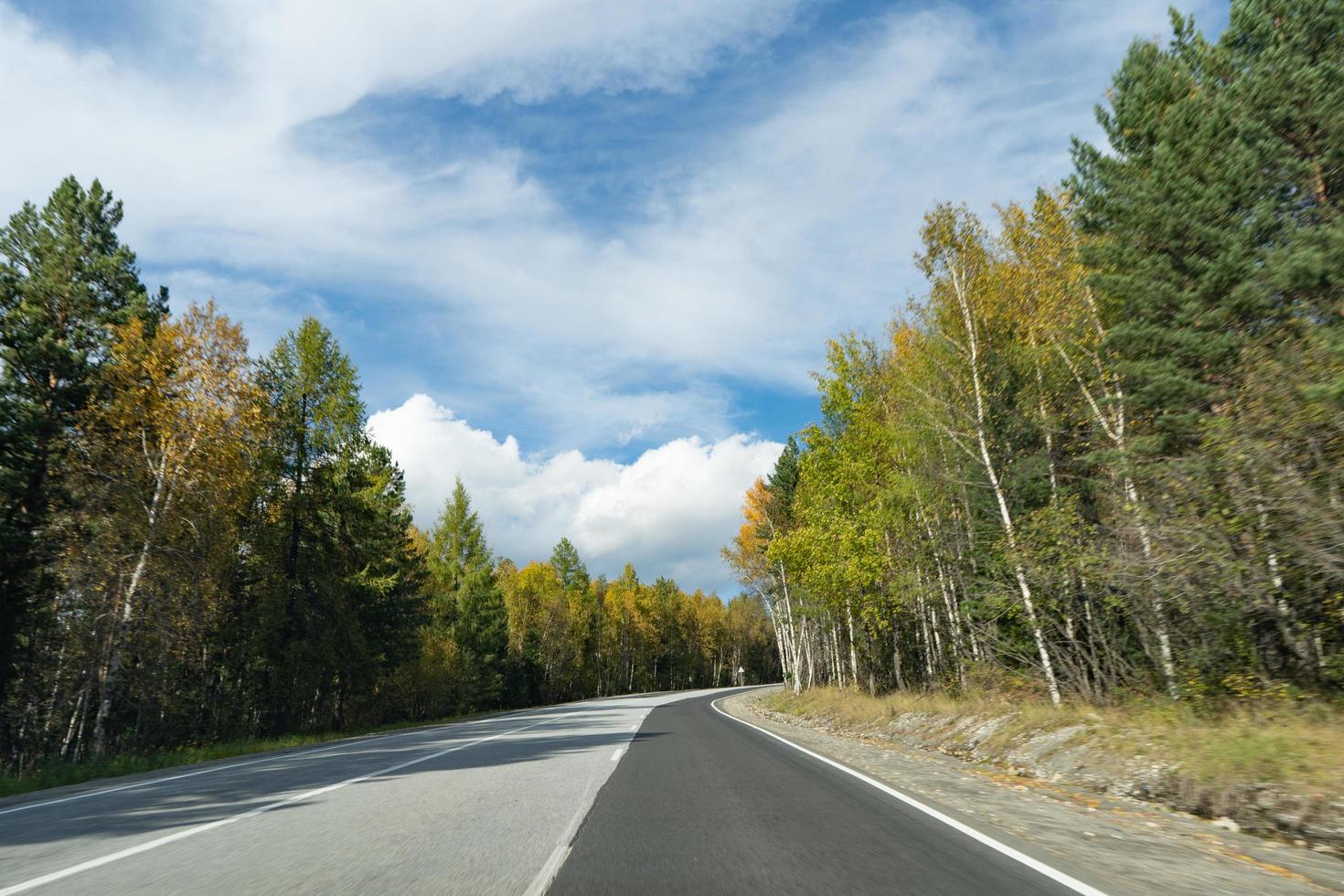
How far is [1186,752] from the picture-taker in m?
9.42

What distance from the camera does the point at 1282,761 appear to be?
7.97 meters

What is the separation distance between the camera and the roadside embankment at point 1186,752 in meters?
7.29

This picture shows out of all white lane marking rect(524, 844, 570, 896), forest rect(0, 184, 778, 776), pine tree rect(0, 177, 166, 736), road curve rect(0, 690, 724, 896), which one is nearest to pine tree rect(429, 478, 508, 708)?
forest rect(0, 184, 778, 776)

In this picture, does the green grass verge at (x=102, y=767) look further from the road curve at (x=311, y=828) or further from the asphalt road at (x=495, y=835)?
the asphalt road at (x=495, y=835)

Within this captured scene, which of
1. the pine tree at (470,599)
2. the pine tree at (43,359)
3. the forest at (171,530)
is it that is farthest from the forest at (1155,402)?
the pine tree at (470,599)

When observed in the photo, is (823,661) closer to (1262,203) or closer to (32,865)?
(1262,203)

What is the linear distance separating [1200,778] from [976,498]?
40.9ft

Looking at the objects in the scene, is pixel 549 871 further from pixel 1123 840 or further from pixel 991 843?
pixel 1123 840

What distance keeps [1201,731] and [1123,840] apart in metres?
5.03

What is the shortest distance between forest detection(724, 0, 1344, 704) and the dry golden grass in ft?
2.65

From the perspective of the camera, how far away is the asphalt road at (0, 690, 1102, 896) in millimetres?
4895

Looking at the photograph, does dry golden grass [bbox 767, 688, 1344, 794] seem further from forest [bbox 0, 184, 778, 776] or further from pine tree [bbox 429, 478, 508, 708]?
pine tree [bbox 429, 478, 508, 708]

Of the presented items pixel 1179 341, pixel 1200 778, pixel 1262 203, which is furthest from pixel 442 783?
pixel 1262 203

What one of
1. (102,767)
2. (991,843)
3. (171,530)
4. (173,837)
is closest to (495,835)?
(173,837)
